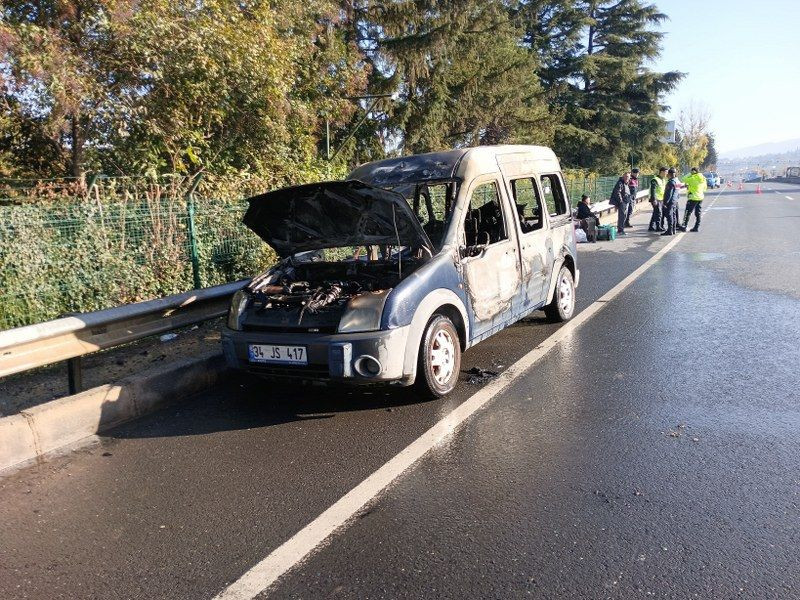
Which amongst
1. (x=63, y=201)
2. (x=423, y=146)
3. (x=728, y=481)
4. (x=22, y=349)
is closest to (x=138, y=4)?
(x=63, y=201)

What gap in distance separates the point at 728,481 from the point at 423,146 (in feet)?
62.2

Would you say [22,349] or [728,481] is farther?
[22,349]

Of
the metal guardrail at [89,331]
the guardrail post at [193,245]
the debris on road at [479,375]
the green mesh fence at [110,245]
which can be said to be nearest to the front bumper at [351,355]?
the debris on road at [479,375]

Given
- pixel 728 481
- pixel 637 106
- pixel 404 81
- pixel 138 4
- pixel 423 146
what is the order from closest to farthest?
pixel 728 481, pixel 138 4, pixel 404 81, pixel 423 146, pixel 637 106

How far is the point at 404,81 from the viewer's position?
1956 cm

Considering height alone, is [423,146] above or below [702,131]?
below

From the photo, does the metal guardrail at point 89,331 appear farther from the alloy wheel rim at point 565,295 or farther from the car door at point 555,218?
the alloy wheel rim at point 565,295

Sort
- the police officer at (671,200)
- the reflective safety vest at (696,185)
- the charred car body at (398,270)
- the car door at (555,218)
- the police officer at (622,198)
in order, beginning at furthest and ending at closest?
1. the police officer at (622,198)
2. the reflective safety vest at (696,185)
3. the police officer at (671,200)
4. the car door at (555,218)
5. the charred car body at (398,270)

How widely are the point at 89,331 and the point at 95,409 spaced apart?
62cm

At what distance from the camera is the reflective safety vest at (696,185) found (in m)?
17.1

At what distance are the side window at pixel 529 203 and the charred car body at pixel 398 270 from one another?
15mm

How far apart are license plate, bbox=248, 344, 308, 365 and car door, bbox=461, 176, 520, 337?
5.15 ft

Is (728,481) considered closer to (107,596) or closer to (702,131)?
(107,596)

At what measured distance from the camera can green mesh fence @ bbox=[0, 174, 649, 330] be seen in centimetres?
620
